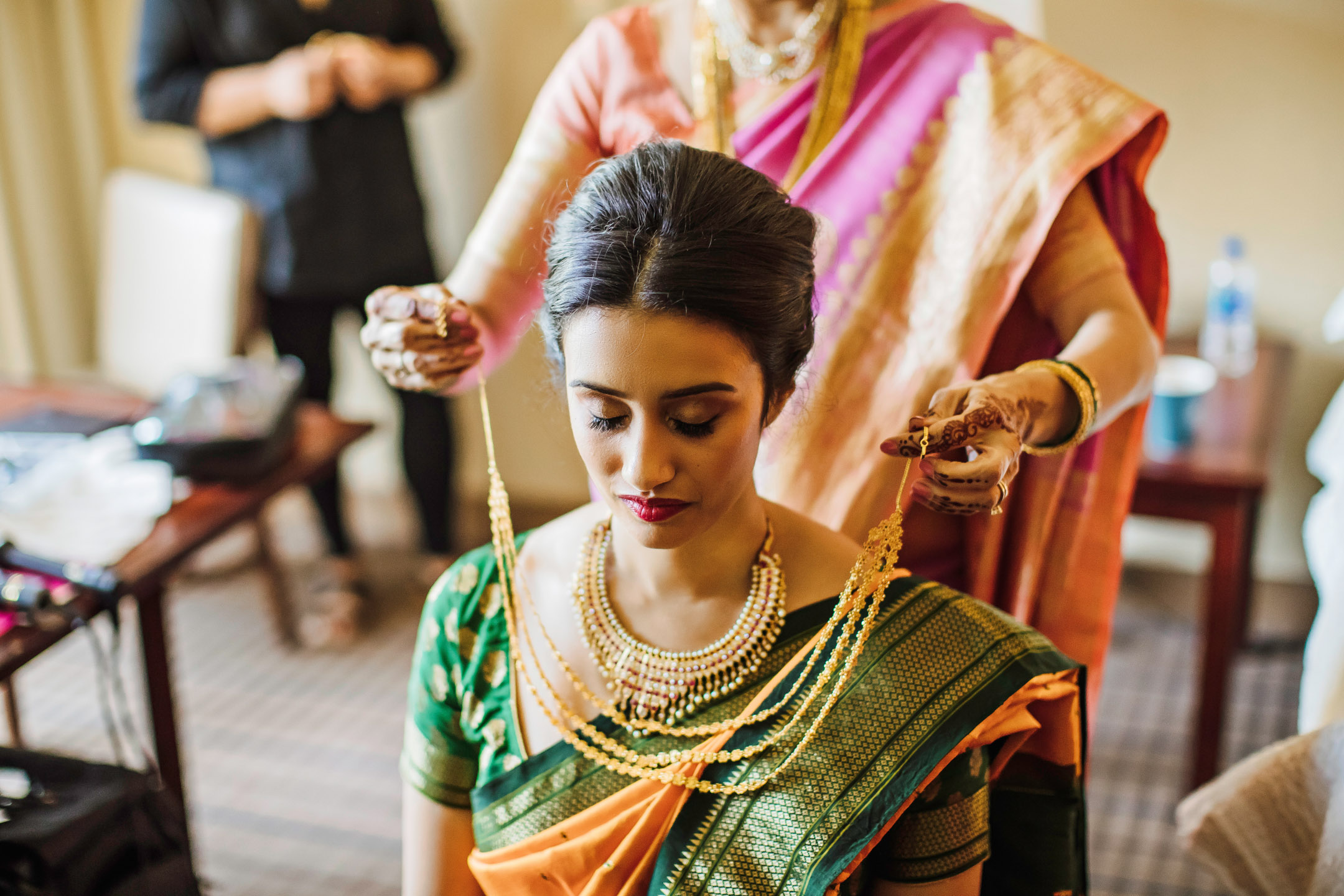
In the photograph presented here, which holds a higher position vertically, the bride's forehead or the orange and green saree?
the bride's forehead

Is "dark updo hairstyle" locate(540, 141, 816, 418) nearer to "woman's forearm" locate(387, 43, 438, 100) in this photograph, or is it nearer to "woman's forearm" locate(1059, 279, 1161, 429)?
"woman's forearm" locate(1059, 279, 1161, 429)

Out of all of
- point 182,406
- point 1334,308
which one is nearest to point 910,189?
point 182,406

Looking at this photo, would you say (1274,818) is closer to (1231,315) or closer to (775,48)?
(775,48)

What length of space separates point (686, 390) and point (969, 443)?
0.22 meters

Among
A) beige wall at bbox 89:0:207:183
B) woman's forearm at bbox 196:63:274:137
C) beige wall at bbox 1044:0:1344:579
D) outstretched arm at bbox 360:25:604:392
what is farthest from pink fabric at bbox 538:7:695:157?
beige wall at bbox 89:0:207:183

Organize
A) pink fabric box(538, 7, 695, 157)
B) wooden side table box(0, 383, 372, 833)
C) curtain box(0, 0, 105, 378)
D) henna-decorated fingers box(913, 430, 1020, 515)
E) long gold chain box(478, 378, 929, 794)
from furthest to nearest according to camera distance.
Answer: curtain box(0, 0, 105, 378) < wooden side table box(0, 383, 372, 833) < pink fabric box(538, 7, 695, 157) < long gold chain box(478, 378, 929, 794) < henna-decorated fingers box(913, 430, 1020, 515)

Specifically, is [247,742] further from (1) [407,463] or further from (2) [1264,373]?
(2) [1264,373]

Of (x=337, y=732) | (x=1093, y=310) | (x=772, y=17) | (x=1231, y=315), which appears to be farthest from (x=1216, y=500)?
(x=337, y=732)

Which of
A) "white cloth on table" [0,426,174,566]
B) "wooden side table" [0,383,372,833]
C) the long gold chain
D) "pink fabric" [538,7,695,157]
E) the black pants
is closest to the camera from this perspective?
the long gold chain

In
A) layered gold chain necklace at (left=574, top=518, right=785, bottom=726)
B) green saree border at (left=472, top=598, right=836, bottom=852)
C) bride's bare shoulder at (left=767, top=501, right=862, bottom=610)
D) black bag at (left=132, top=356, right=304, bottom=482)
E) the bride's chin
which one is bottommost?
black bag at (left=132, top=356, right=304, bottom=482)

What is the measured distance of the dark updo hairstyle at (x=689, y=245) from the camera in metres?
0.88

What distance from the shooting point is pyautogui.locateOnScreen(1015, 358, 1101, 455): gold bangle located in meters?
1.02

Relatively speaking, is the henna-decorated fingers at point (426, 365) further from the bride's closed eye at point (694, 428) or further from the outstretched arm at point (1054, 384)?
the outstretched arm at point (1054, 384)

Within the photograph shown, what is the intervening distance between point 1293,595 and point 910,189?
6.71ft
